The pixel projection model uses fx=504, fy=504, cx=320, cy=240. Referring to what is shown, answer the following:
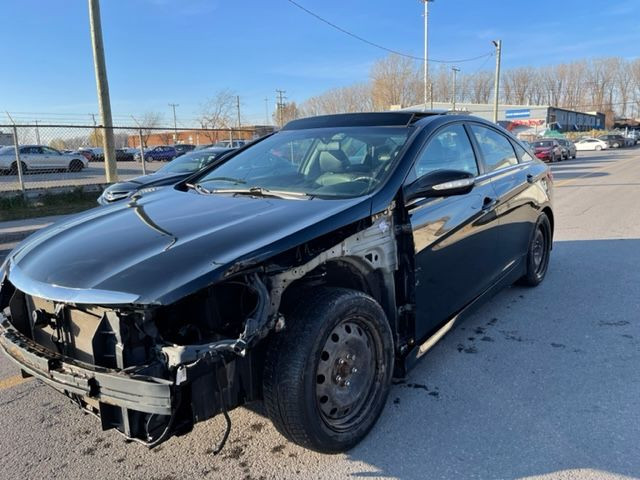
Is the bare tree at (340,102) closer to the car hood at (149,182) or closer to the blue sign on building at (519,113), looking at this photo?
the blue sign on building at (519,113)

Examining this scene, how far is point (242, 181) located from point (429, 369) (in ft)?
6.00

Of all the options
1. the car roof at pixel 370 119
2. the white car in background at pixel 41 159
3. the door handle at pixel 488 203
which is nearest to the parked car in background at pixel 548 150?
the white car in background at pixel 41 159

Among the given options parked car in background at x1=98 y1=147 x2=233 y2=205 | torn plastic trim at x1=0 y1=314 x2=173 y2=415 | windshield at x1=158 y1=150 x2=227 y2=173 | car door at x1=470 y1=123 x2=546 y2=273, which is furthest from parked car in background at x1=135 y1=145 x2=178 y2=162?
torn plastic trim at x1=0 y1=314 x2=173 y2=415

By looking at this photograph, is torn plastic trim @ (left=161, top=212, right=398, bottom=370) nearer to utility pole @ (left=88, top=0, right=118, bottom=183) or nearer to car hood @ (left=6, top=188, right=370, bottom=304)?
car hood @ (left=6, top=188, right=370, bottom=304)

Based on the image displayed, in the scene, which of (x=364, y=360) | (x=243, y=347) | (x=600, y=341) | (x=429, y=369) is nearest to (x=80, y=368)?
(x=243, y=347)

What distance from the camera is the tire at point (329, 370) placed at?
2.26m

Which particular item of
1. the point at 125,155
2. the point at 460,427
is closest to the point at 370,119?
the point at 460,427

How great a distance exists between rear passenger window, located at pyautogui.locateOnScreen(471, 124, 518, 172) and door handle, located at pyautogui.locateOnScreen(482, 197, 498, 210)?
273mm

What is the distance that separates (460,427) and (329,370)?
2.94 ft

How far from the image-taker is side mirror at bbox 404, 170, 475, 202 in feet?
9.59

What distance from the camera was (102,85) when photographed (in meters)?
13.7

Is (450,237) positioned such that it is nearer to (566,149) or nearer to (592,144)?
(566,149)

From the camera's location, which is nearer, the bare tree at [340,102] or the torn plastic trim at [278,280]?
the torn plastic trim at [278,280]

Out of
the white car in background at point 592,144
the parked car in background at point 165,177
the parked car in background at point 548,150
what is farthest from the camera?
the white car in background at point 592,144
